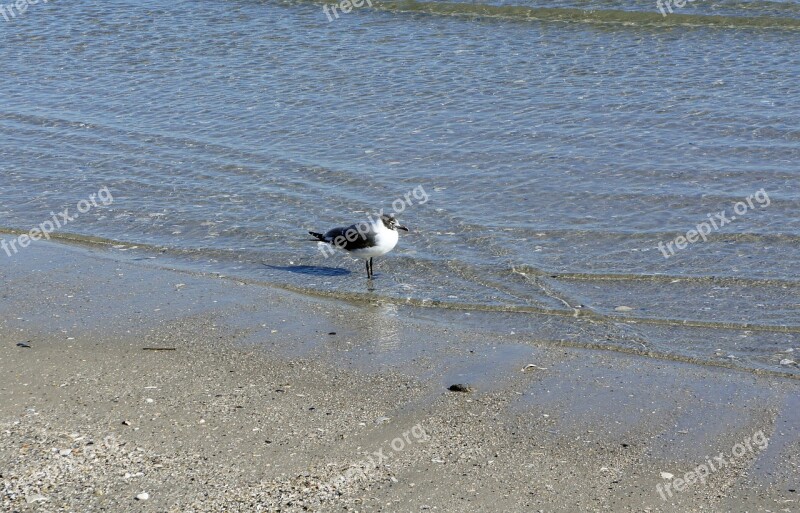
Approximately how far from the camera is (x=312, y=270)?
10234 mm

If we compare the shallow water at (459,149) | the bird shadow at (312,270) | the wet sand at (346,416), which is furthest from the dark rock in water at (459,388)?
the bird shadow at (312,270)

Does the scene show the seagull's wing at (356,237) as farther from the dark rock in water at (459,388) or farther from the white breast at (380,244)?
the dark rock in water at (459,388)

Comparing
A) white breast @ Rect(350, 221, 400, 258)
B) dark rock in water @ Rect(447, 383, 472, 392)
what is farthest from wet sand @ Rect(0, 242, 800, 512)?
white breast @ Rect(350, 221, 400, 258)

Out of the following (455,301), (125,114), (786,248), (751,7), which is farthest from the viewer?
(751,7)

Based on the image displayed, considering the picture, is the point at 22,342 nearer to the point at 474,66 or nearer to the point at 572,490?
the point at 572,490

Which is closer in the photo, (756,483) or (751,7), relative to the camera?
(756,483)

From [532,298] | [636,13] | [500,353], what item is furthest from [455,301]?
[636,13]

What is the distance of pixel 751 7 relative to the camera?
1845 cm

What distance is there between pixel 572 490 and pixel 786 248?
5180 mm

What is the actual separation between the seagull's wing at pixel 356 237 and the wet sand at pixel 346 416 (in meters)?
0.70

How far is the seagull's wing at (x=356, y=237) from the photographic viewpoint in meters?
9.63

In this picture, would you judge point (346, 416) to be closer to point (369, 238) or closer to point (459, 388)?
point (459, 388)

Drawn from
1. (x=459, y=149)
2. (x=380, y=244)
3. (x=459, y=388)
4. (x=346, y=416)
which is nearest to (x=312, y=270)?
(x=380, y=244)

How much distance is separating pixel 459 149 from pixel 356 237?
3.88 meters
